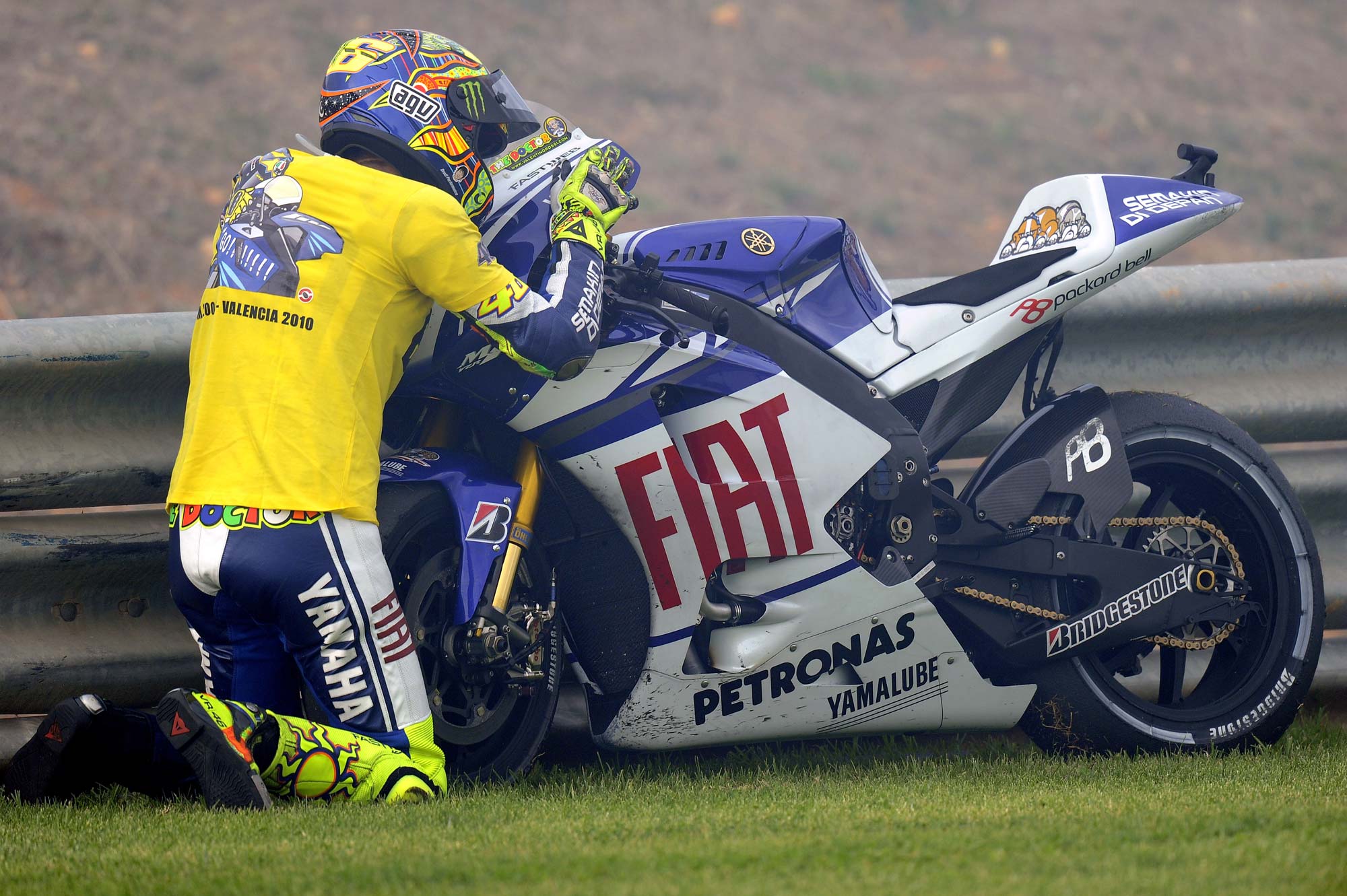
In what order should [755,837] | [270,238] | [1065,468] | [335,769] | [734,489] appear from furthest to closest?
[1065,468], [734,489], [270,238], [335,769], [755,837]

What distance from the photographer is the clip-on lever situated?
3.36 metres

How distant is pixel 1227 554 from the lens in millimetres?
3836

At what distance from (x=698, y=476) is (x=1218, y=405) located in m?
1.77

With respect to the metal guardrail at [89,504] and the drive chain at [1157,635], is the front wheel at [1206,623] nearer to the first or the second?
the drive chain at [1157,635]

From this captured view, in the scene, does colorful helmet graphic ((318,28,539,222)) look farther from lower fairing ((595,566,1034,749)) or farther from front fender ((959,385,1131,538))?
front fender ((959,385,1131,538))

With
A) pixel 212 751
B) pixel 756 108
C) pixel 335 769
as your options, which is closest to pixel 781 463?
pixel 335 769

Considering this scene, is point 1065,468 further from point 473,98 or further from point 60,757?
point 60,757

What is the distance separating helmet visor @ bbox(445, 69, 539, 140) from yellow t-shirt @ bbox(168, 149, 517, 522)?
0.29m

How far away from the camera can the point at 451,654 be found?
324 cm

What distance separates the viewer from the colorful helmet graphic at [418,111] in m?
3.20

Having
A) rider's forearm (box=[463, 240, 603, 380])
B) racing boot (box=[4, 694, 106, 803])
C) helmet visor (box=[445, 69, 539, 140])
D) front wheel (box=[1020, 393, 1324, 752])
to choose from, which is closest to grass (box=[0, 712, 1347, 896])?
racing boot (box=[4, 694, 106, 803])

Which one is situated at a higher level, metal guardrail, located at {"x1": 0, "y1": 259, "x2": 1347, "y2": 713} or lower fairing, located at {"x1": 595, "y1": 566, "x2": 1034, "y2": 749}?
metal guardrail, located at {"x1": 0, "y1": 259, "x2": 1347, "y2": 713}

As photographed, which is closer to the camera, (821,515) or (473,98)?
(473,98)

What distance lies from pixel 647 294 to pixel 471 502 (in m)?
0.68
